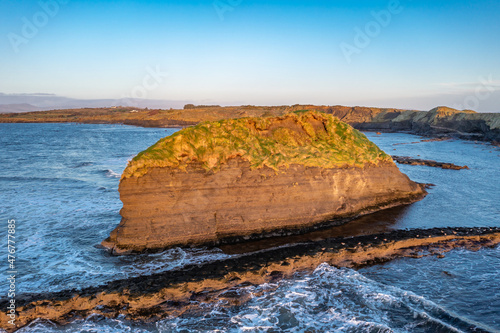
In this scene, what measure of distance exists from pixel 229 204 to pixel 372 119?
115m

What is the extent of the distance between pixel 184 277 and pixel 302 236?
588 cm

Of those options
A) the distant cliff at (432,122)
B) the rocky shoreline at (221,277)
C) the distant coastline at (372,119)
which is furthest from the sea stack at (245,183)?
the distant cliff at (432,122)

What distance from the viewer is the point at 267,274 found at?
10.8 meters

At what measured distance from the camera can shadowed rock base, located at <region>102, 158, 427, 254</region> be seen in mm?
12453

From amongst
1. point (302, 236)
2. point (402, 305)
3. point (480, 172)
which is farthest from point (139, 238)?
point (480, 172)

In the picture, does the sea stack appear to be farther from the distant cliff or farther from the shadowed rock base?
the distant cliff

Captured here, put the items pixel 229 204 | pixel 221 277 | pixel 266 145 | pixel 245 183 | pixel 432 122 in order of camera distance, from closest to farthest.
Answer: pixel 221 277 → pixel 229 204 → pixel 245 183 → pixel 266 145 → pixel 432 122

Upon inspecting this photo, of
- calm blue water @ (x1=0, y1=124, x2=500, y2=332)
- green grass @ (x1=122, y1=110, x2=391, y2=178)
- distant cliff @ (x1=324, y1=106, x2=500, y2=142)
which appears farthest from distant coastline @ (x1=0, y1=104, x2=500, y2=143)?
calm blue water @ (x1=0, y1=124, x2=500, y2=332)

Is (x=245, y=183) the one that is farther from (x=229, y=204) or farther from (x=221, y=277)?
(x=221, y=277)

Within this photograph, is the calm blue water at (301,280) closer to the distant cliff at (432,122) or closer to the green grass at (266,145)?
the green grass at (266,145)

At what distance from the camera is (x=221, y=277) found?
10.2 metres

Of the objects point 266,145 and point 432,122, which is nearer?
point 266,145

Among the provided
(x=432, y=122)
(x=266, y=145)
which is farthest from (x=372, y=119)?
(x=266, y=145)

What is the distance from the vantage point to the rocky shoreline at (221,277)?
8688 mm
